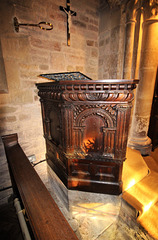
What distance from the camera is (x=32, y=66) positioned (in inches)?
83.4

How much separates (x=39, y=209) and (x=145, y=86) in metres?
2.60

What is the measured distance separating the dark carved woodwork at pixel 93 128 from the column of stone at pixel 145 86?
4.30 ft

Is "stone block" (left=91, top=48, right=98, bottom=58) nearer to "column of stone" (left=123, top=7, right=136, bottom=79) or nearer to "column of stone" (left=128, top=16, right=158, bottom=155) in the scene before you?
"column of stone" (left=123, top=7, right=136, bottom=79)

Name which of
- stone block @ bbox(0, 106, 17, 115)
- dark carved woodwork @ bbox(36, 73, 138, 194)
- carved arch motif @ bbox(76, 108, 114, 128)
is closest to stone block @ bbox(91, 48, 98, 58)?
dark carved woodwork @ bbox(36, 73, 138, 194)

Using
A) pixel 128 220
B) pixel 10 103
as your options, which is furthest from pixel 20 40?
pixel 128 220

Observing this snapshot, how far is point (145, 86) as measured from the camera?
95.4 inches

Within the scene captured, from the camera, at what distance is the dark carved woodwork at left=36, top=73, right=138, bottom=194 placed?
1.38m

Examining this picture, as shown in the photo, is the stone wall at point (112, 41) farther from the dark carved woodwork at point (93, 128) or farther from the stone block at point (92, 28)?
the dark carved woodwork at point (93, 128)

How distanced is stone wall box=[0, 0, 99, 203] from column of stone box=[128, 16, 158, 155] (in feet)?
3.78

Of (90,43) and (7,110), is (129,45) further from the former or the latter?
(7,110)

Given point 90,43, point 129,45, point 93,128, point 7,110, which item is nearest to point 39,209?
point 93,128

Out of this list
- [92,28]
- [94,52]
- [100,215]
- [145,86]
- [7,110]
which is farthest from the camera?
[94,52]

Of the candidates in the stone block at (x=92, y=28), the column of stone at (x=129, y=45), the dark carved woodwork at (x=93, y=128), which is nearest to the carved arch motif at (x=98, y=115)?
the dark carved woodwork at (x=93, y=128)

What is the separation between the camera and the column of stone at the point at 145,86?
215 cm
